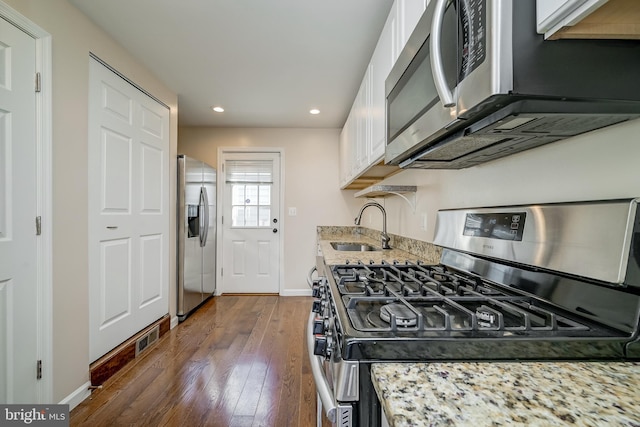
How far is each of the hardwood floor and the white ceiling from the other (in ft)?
7.47

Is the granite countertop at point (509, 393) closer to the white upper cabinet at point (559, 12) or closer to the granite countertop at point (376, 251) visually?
the white upper cabinet at point (559, 12)

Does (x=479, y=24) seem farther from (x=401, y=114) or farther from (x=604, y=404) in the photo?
(x=604, y=404)

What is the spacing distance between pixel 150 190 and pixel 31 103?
1.04 m

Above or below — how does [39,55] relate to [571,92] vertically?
above

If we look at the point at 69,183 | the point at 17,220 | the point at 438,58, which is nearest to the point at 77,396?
the point at 17,220

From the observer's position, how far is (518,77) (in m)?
0.52

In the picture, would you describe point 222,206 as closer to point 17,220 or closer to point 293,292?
point 293,292

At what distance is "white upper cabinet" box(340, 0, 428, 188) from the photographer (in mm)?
1203

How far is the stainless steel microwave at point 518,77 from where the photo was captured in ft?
1.68

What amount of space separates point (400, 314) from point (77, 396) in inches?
81.6

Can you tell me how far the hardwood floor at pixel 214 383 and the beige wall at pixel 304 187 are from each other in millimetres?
1165

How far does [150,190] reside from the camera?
2.39m

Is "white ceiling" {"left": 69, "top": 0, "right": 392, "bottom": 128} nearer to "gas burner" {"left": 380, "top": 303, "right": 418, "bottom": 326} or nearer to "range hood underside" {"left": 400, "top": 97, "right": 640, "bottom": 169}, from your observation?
"range hood underside" {"left": 400, "top": 97, "right": 640, "bottom": 169}

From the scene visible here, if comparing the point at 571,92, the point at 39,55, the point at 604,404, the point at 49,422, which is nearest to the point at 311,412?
the point at 49,422
